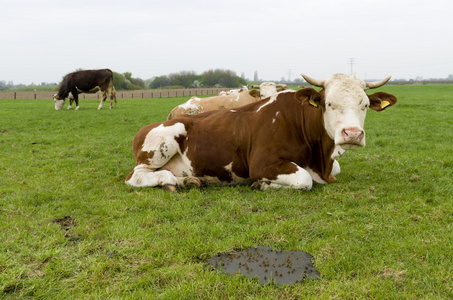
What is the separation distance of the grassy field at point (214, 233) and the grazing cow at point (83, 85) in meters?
17.4

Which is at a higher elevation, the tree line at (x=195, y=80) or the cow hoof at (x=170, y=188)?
the tree line at (x=195, y=80)

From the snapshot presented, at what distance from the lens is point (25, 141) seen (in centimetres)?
1089

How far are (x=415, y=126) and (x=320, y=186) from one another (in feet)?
28.7

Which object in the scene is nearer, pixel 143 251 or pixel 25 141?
pixel 143 251

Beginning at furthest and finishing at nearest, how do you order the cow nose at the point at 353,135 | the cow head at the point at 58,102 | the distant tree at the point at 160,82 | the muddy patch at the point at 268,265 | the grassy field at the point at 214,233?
the distant tree at the point at 160,82, the cow head at the point at 58,102, the cow nose at the point at 353,135, the muddy patch at the point at 268,265, the grassy field at the point at 214,233

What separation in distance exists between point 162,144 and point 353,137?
3.13 m

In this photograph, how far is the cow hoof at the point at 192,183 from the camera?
570 centimetres

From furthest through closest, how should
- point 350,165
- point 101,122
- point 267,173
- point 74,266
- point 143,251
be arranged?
point 101,122 < point 350,165 < point 267,173 < point 143,251 < point 74,266

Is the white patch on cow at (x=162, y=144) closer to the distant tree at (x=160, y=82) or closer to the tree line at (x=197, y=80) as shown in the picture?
the tree line at (x=197, y=80)

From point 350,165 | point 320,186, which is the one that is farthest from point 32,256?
point 350,165

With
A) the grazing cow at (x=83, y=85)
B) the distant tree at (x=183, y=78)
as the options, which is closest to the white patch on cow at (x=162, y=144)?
the grazing cow at (x=83, y=85)

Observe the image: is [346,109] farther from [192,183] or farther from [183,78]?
[183,78]

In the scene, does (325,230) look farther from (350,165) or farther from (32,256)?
(350,165)

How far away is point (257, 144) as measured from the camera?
5777 millimetres
